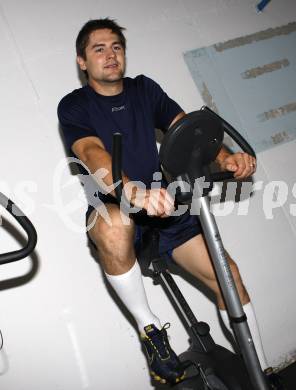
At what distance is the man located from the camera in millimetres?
1416

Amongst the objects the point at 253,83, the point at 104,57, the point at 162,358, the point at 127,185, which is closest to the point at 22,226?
Answer: the point at 127,185

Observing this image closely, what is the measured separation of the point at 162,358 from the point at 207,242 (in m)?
0.46

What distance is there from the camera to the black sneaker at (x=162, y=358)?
1.32 meters

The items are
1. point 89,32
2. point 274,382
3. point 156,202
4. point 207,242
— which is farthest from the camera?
point 89,32

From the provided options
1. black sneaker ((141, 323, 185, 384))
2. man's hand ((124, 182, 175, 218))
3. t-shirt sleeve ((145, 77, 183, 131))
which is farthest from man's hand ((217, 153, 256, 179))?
black sneaker ((141, 323, 185, 384))

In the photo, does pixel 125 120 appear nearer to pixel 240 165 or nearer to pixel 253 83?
pixel 240 165

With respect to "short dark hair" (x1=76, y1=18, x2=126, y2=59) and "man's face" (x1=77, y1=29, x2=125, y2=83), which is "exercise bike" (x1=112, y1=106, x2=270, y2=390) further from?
"short dark hair" (x1=76, y1=18, x2=126, y2=59)

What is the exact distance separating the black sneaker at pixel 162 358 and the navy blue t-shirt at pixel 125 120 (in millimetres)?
680

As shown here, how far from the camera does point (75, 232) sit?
200 cm

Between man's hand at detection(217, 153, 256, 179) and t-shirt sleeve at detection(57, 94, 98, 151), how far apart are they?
0.61 meters

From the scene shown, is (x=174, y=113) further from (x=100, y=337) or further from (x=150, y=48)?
(x=100, y=337)

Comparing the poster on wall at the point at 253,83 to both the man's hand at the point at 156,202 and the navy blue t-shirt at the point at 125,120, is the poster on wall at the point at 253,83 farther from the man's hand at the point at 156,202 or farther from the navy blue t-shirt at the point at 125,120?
the man's hand at the point at 156,202

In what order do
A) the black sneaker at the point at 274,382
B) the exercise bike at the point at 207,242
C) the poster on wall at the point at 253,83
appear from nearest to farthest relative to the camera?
the exercise bike at the point at 207,242 → the black sneaker at the point at 274,382 → the poster on wall at the point at 253,83

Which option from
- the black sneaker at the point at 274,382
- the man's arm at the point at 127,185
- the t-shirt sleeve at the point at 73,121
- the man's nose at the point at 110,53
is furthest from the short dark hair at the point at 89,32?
the black sneaker at the point at 274,382
